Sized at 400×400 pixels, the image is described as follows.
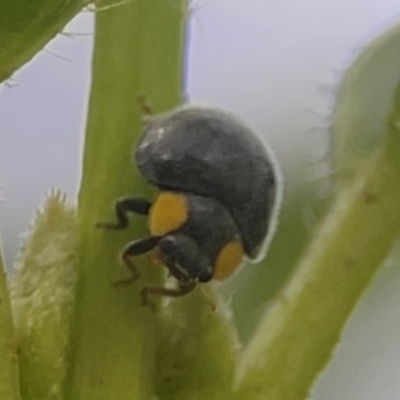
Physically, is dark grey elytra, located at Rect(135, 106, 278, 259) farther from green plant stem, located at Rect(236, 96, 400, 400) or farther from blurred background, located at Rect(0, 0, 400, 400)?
blurred background, located at Rect(0, 0, 400, 400)

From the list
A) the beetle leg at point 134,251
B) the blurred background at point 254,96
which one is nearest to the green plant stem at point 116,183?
the beetle leg at point 134,251

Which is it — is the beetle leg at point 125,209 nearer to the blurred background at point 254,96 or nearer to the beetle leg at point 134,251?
the beetle leg at point 134,251

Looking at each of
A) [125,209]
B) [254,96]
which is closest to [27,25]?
[125,209]

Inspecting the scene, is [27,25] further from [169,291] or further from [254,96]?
[254,96]

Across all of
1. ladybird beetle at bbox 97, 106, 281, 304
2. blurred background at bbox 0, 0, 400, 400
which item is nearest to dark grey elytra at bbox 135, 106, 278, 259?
ladybird beetle at bbox 97, 106, 281, 304

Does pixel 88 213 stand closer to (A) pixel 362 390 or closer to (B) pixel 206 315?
(B) pixel 206 315
